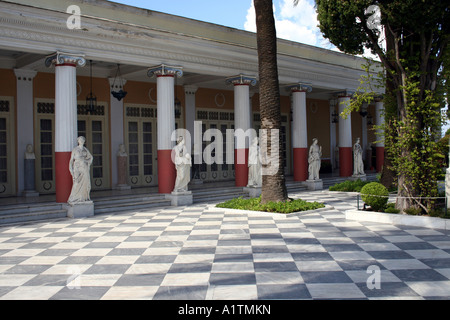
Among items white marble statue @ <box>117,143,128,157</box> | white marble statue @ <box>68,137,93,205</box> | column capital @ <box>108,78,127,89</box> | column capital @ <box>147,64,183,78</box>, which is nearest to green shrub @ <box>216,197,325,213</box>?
white marble statue @ <box>68,137,93,205</box>

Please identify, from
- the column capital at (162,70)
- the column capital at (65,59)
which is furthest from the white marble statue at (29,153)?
the column capital at (162,70)

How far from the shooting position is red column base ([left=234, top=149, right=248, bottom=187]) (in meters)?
15.7

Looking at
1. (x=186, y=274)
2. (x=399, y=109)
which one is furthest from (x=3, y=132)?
(x=399, y=109)

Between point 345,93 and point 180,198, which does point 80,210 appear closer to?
point 180,198

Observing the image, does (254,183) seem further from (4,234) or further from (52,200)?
(4,234)

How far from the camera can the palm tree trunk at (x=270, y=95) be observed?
12.1 m

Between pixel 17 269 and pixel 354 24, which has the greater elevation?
pixel 354 24

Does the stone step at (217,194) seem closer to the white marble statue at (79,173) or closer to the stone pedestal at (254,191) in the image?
the stone pedestal at (254,191)

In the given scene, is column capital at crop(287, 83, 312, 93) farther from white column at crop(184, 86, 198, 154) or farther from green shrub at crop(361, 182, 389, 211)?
green shrub at crop(361, 182, 389, 211)

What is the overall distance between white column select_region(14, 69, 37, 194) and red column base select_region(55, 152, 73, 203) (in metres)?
2.74

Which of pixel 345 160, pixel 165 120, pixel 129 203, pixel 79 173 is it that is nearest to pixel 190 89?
pixel 165 120
